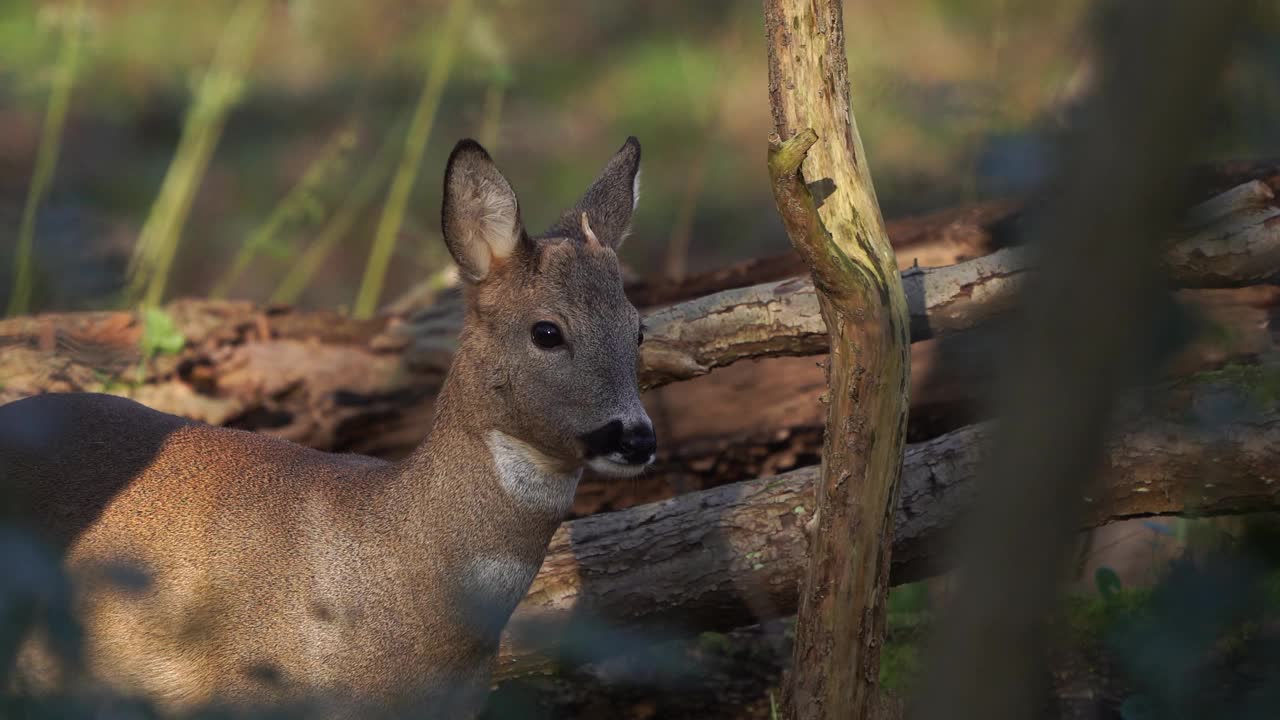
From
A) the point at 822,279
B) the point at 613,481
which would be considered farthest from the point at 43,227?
the point at 613,481

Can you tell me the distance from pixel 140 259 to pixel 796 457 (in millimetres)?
3790

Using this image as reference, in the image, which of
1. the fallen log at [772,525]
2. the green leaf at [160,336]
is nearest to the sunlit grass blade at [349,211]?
the green leaf at [160,336]

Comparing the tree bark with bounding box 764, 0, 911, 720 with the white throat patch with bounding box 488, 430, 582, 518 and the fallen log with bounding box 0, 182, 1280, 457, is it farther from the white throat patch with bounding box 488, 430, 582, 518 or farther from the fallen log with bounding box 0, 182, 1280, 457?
the fallen log with bounding box 0, 182, 1280, 457

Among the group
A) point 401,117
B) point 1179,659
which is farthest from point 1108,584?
point 401,117

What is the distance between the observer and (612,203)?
4574 millimetres

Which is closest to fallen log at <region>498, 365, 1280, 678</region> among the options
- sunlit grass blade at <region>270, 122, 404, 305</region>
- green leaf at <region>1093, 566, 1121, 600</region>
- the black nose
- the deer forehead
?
green leaf at <region>1093, 566, 1121, 600</region>

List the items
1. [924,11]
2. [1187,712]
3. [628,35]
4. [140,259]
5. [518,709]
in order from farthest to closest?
[628,35], [924,11], [140,259], [518,709], [1187,712]

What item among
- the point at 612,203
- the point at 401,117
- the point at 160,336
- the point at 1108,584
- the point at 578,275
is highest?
the point at 401,117

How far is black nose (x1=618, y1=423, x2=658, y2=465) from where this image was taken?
3867mm

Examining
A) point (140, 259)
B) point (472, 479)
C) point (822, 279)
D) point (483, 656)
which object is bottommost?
point (483, 656)

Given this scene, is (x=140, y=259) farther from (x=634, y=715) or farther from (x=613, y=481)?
(x=634, y=715)

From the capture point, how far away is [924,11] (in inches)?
451

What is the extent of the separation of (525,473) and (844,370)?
36.9 inches

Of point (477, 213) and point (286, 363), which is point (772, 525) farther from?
point (286, 363)
